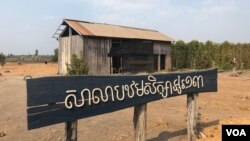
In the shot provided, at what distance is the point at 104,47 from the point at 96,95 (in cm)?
2473

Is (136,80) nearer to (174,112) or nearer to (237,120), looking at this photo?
(237,120)

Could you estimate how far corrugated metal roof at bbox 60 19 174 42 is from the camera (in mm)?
29619

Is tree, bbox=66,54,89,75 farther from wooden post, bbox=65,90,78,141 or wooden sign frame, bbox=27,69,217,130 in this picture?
wooden post, bbox=65,90,78,141

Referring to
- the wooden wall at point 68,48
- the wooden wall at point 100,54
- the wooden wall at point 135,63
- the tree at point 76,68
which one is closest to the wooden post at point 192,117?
the tree at point 76,68

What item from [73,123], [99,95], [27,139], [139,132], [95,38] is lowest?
[27,139]

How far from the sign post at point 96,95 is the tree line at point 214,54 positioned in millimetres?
30284

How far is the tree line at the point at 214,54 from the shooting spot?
38.7 m

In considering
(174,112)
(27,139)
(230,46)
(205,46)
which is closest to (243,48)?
(230,46)

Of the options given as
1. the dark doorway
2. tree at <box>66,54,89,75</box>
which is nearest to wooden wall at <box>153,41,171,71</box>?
the dark doorway

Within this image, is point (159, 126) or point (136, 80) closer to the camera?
point (136, 80)

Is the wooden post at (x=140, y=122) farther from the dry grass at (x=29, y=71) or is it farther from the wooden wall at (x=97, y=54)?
the dry grass at (x=29, y=71)

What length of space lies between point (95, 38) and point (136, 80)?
23.3m

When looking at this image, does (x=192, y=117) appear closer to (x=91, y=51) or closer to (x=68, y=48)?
(x=91, y=51)

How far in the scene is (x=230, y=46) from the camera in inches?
1543
